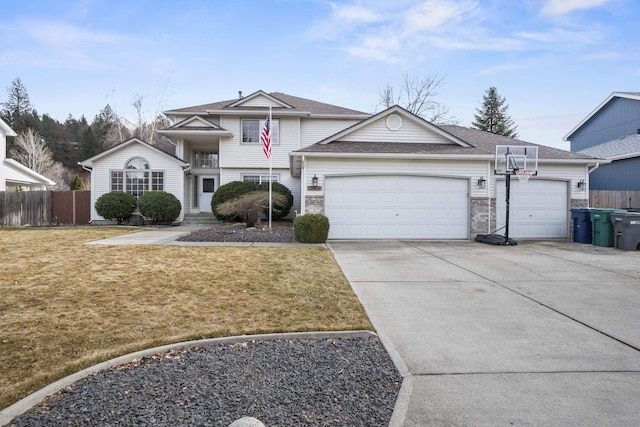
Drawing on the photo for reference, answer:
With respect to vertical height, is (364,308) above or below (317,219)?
below

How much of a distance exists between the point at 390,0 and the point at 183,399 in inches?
502

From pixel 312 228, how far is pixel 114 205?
38.3 feet

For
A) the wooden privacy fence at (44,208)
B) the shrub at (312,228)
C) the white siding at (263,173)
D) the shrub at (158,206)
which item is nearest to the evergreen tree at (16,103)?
the wooden privacy fence at (44,208)

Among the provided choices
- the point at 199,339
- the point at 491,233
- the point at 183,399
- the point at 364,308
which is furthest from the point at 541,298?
the point at 491,233

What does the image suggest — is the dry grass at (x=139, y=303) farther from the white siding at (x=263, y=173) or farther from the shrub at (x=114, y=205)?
the white siding at (x=263, y=173)

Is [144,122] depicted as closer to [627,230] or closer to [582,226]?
[582,226]

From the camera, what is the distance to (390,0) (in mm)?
12195

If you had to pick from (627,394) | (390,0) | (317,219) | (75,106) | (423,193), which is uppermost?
(75,106)

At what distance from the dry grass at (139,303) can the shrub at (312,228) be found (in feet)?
9.05

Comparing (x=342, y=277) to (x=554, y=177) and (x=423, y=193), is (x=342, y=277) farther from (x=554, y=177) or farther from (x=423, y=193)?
(x=554, y=177)

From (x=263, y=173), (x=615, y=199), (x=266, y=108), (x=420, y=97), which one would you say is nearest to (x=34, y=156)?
(x=263, y=173)

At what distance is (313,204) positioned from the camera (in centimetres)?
1347

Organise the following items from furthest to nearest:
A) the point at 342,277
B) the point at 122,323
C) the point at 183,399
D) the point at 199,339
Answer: the point at 342,277 → the point at 122,323 → the point at 199,339 → the point at 183,399

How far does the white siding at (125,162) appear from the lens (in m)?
19.9
